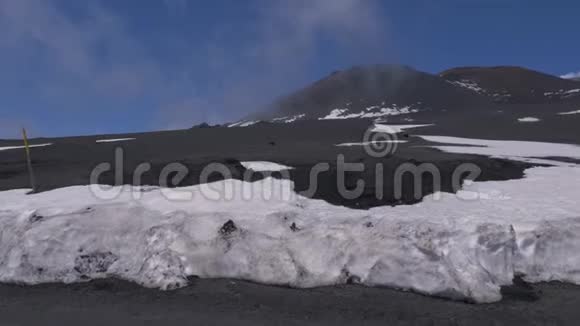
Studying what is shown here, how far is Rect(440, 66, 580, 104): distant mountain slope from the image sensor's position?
93.9m

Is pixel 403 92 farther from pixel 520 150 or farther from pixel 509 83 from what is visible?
pixel 520 150

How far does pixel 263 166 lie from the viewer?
14.5 metres

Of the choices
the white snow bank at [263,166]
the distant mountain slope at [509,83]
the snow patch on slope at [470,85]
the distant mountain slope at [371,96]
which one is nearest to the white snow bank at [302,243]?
the white snow bank at [263,166]

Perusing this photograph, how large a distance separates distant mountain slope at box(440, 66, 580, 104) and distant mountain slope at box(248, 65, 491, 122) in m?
8.64

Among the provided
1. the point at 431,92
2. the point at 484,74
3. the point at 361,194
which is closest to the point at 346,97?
the point at 431,92

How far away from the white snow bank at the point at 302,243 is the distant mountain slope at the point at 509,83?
89.4 metres

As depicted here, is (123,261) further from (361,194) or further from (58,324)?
(361,194)

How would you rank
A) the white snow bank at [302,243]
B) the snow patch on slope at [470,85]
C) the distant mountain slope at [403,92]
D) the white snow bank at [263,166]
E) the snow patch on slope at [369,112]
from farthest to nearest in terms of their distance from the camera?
the snow patch on slope at [470,85]
the distant mountain slope at [403,92]
the snow patch on slope at [369,112]
the white snow bank at [263,166]
the white snow bank at [302,243]

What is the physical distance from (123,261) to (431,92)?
96900mm

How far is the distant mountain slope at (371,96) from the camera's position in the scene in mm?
86975

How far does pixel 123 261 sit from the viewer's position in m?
8.34

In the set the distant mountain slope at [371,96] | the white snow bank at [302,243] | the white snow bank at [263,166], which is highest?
the distant mountain slope at [371,96]

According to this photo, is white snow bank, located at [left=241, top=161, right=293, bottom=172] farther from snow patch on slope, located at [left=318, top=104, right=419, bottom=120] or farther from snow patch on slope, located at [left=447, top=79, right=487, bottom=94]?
snow patch on slope, located at [left=447, top=79, right=487, bottom=94]

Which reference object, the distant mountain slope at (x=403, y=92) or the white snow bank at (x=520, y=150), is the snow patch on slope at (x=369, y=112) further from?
the white snow bank at (x=520, y=150)
